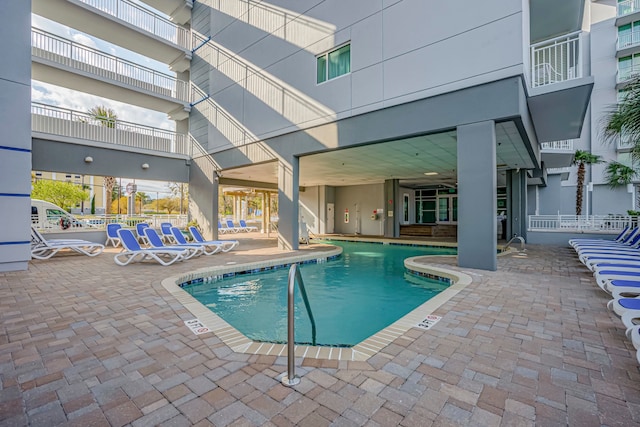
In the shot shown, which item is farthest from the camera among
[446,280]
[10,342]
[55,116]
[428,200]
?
[428,200]

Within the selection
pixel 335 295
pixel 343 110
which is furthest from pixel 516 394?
pixel 343 110

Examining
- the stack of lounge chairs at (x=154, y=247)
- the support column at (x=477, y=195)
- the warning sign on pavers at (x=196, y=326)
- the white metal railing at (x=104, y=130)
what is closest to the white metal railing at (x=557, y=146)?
the support column at (x=477, y=195)

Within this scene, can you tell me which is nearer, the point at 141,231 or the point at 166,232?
the point at 141,231

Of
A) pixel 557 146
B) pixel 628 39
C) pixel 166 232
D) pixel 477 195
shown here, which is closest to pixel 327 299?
pixel 477 195

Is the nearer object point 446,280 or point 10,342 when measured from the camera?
point 10,342

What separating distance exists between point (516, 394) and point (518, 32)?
22.4 feet

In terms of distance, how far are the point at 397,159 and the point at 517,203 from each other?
659 centimetres

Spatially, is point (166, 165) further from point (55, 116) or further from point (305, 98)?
point (305, 98)

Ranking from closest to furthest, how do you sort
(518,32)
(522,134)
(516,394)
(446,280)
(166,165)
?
(516,394)
(518,32)
(446,280)
(522,134)
(166,165)

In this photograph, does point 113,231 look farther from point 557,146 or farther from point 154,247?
point 557,146

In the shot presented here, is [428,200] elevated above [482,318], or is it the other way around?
[428,200]

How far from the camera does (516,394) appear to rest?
2.17m

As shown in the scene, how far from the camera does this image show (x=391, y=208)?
17531 mm

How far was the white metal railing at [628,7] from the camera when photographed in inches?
728
